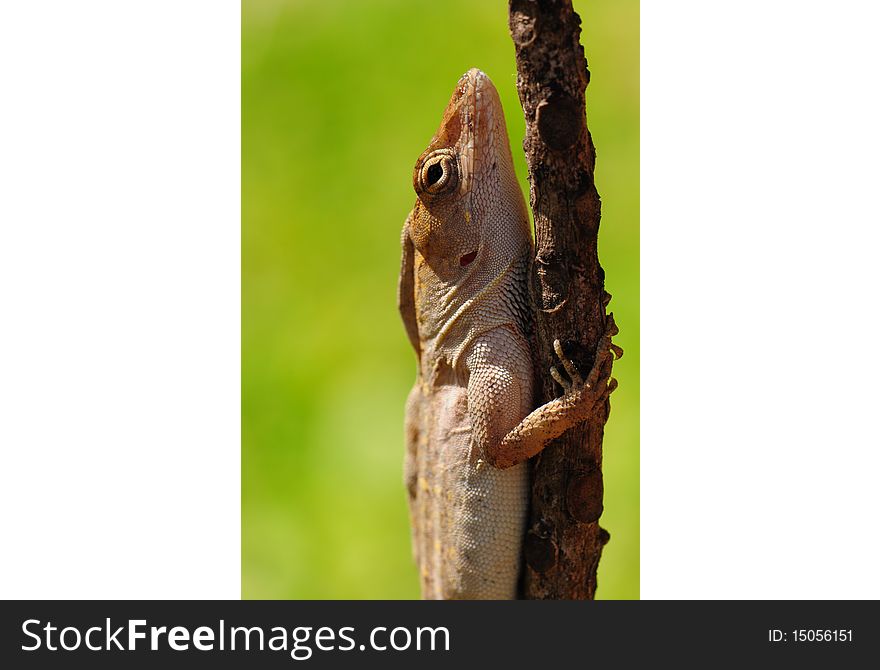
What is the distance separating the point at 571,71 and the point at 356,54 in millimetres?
2330

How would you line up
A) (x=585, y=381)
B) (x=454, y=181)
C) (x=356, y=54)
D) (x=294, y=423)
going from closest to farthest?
1. (x=585, y=381)
2. (x=454, y=181)
3. (x=356, y=54)
4. (x=294, y=423)

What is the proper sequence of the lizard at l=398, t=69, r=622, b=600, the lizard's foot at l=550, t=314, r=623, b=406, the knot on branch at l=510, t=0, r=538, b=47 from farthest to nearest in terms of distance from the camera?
1. the lizard at l=398, t=69, r=622, b=600
2. the lizard's foot at l=550, t=314, r=623, b=406
3. the knot on branch at l=510, t=0, r=538, b=47

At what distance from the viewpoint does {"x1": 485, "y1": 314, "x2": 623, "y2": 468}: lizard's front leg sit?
196 cm

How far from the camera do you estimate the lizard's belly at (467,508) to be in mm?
2207

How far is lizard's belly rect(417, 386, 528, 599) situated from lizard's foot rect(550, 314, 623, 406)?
13.2 inches

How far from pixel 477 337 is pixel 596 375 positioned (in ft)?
1.25

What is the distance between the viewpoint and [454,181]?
7.04 ft

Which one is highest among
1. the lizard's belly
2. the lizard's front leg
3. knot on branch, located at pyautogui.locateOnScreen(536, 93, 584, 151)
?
knot on branch, located at pyautogui.locateOnScreen(536, 93, 584, 151)

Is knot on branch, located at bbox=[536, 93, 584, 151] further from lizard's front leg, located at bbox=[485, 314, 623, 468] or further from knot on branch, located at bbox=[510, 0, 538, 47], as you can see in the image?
lizard's front leg, located at bbox=[485, 314, 623, 468]

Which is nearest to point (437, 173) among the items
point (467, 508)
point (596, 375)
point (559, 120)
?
point (559, 120)

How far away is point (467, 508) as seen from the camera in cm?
227

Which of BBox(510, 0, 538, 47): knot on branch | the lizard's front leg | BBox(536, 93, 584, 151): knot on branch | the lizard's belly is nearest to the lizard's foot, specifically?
the lizard's front leg
